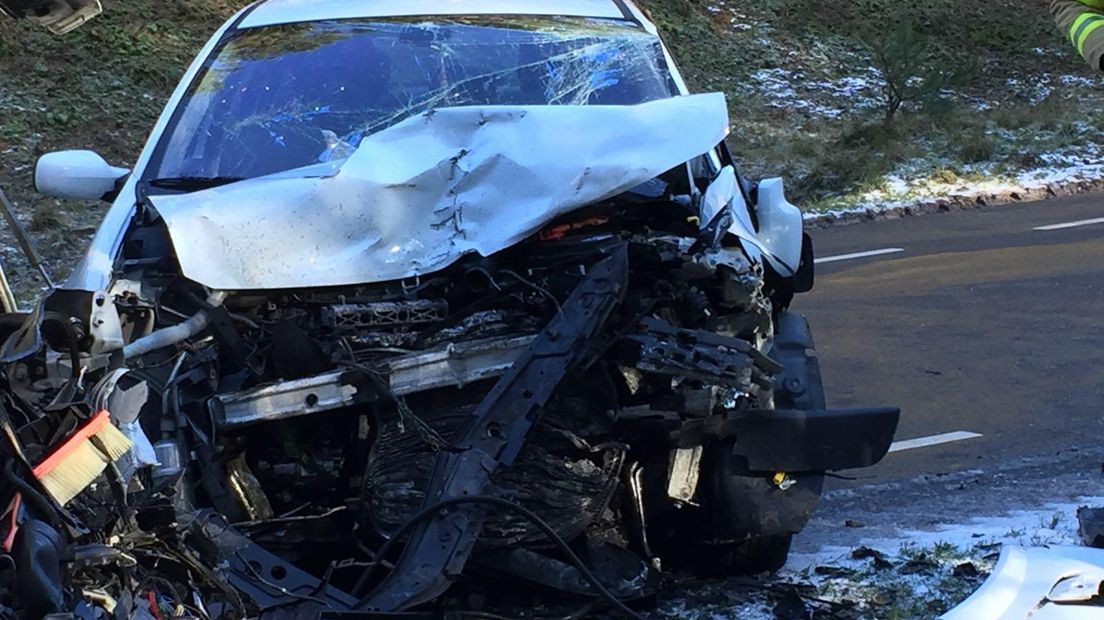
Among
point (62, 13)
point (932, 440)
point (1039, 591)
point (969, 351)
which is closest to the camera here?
point (1039, 591)

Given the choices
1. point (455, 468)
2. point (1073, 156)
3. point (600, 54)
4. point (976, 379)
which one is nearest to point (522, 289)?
point (455, 468)

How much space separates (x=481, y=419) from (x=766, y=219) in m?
1.50

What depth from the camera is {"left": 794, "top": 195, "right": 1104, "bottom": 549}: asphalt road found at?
5.18 meters

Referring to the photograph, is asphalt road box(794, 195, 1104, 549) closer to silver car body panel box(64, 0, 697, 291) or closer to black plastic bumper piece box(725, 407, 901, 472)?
black plastic bumper piece box(725, 407, 901, 472)

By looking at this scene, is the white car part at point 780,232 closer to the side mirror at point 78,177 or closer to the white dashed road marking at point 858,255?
the side mirror at point 78,177

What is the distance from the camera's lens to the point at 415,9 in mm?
5129

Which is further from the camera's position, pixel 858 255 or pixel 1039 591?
pixel 858 255

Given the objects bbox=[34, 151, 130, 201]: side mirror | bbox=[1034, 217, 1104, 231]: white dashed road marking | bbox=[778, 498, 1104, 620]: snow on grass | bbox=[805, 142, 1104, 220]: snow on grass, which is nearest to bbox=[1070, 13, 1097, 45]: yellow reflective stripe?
bbox=[778, 498, 1104, 620]: snow on grass

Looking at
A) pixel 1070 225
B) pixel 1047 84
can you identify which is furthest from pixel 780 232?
pixel 1047 84

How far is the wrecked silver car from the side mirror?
0.21 m

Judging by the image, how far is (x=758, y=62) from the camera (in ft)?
54.6

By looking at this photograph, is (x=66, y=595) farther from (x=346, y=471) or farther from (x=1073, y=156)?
(x=1073, y=156)

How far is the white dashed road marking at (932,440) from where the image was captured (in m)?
5.59

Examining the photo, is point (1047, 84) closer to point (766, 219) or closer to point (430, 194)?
point (766, 219)
